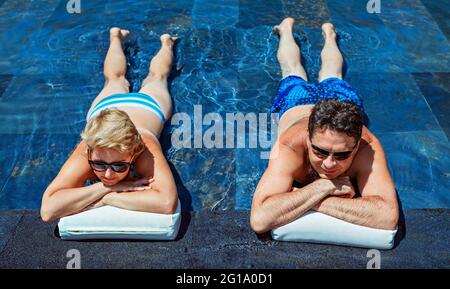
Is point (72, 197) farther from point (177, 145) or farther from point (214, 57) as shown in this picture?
point (214, 57)

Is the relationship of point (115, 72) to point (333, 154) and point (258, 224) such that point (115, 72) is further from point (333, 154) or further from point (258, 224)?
point (333, 154)

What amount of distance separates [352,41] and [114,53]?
340 centimetres

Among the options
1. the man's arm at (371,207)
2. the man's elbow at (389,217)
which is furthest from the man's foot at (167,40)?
the man's elbow at (389,217)

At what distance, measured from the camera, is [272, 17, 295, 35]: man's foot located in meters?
6.50

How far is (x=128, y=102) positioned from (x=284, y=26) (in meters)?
2.86

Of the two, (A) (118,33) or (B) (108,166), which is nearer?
(B) (108,166)

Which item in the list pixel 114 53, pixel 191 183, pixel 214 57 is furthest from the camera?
pixel 214 57

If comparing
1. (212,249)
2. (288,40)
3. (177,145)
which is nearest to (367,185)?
(212,249)

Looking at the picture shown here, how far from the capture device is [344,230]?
12.3 feet

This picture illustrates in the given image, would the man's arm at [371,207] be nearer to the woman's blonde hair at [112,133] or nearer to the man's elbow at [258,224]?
the man's elbow at [258,224]

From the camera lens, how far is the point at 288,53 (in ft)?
19.7

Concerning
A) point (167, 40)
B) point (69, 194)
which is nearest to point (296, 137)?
point (69, 194)

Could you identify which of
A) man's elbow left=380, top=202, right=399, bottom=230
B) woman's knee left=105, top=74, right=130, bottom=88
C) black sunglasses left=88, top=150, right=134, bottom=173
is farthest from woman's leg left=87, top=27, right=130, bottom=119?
man's elbow left=380, top=202, right=399, bottom=230

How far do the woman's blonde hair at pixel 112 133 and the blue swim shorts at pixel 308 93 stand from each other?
6.38 feet
